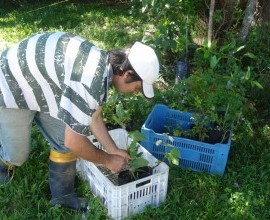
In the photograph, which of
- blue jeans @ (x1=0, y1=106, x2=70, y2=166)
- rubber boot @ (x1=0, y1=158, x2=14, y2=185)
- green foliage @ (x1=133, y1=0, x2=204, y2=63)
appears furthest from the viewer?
green foliage @ (x1=133, y1=0, x2=204, y2=63)

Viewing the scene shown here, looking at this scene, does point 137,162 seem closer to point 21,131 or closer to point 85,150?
point 85,150

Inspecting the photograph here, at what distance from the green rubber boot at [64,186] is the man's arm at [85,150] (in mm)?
435

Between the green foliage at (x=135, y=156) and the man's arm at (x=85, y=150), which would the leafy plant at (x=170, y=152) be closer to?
the green foliage at (x=135, y=156)

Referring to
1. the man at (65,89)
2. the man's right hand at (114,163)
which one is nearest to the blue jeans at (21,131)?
the man at (65,89)

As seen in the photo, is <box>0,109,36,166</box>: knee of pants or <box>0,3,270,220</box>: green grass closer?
<box>0,109,36,166</box>: knee of pants

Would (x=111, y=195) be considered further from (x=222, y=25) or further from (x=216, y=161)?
(x=222, y=25)

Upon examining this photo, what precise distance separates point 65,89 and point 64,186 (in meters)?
0.97

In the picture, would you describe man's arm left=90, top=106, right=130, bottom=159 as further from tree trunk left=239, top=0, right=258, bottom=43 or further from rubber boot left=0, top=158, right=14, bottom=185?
tree trunk left=239, top=0, right=258, bottom=43

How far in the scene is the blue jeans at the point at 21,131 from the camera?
2.65 metres

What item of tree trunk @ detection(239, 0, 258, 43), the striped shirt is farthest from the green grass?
tree trunk @ detection(239, 0, 258, 43)

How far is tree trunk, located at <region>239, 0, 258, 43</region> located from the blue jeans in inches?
112

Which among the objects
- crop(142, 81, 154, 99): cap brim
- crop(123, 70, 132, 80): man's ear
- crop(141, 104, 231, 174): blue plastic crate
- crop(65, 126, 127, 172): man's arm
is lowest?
crop(141, 104, 231, 174): blue plastic crate

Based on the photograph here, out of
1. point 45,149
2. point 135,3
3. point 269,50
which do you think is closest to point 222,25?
point 269,50

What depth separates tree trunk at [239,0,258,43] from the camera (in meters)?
→ 4.55
